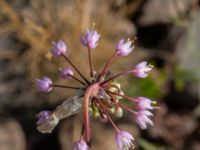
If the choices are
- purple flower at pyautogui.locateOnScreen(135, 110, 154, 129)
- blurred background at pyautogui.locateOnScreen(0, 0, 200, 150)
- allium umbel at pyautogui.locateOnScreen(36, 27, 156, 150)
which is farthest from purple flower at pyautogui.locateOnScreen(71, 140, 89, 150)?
blurred background at pyautogui.locateOnScreen(0, 0, 200, 150)

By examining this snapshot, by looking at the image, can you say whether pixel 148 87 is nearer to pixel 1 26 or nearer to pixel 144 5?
pixel 144 5

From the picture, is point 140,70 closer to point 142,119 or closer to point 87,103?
point 142,119

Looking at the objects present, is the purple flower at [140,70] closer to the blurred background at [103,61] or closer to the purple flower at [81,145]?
the purple flower at [81,145]

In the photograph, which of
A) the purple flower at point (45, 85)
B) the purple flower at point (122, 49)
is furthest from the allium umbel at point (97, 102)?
the purple flower at point (122, 49)

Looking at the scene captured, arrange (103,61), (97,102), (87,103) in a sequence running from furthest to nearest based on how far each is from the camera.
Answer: (103,61) → (97,102) → (87,103)

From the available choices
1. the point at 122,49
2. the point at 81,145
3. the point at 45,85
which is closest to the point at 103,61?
the point at 122,49

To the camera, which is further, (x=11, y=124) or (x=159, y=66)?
(x=159, y=66)

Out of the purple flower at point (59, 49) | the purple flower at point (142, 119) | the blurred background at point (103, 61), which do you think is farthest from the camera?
the blurred background at point (103, 61)

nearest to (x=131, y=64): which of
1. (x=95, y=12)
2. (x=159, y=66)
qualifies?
(x=159, y=66)
